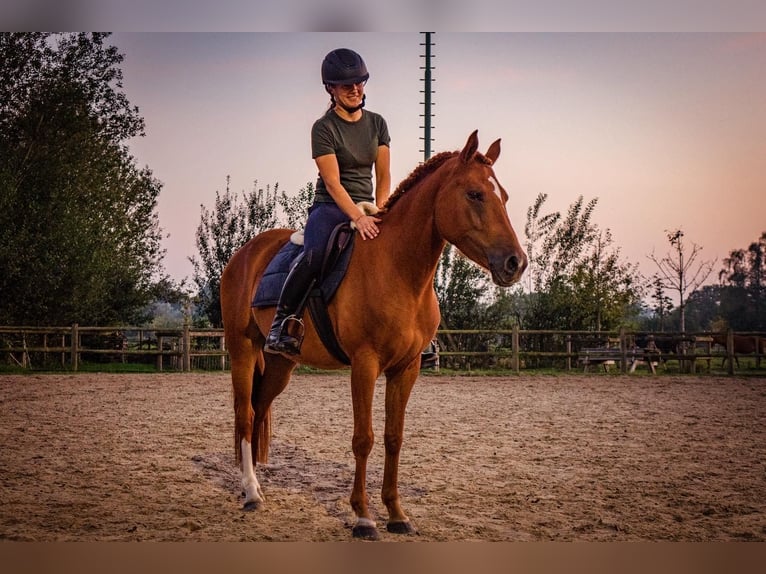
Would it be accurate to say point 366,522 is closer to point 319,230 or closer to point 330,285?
point 330,285

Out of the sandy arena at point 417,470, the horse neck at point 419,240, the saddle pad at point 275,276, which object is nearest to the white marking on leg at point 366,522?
the sandy arena at point 417,470

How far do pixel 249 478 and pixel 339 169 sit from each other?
180 centimetres

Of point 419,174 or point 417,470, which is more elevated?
point 419,174

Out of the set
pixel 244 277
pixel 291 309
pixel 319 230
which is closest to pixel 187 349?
pixel 244 277

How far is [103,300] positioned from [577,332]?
1052 centimetres

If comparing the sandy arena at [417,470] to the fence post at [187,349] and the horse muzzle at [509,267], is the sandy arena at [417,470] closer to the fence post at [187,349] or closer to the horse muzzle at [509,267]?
the horse muzzle at [509,267]

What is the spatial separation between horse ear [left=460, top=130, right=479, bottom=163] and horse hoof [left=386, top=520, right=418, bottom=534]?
69.3 inches

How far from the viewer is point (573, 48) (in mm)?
9586

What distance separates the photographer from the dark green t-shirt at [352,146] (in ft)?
12.4

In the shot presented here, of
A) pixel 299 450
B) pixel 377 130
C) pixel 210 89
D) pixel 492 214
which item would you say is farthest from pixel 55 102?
pixel 492 214

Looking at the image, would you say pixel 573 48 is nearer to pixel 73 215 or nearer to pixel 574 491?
pixel 574 491

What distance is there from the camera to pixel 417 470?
205 inches

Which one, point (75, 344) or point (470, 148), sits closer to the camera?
point (470, 148)
